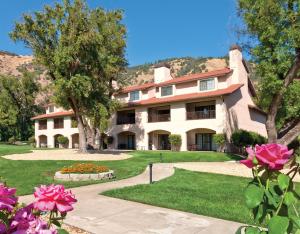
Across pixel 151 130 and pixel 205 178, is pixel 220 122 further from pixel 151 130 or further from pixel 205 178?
pixel 205 178

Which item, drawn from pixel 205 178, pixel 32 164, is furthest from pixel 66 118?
pixel 205 178

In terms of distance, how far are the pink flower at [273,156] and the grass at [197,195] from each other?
668cm

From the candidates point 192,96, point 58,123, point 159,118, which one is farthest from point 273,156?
point 58,123

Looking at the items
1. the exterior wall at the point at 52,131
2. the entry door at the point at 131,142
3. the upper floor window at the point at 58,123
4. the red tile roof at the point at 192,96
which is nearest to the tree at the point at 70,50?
the red tile roof at the point at 192,96

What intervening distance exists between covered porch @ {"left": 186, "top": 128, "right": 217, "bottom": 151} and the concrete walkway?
2871 centimetres

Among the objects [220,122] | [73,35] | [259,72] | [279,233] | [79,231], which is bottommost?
Result: [79,231]

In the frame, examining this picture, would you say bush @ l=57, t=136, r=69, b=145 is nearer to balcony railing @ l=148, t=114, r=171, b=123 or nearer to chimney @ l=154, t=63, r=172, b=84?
balcony railing @ l=148, t=114, r=171, b=123

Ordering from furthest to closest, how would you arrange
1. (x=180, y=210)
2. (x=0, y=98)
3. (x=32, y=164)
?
1. (x=0, y=98)
2. (x=32, y=164)
3. (x=180, y=210)

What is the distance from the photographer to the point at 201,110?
39.0 metres

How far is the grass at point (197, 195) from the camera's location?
372 inches

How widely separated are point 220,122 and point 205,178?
19.7 m

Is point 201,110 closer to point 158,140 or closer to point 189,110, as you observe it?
point 189,110

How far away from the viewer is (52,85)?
3130 cm

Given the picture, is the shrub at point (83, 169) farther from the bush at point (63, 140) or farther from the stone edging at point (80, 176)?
the bush at point (63, 140)
